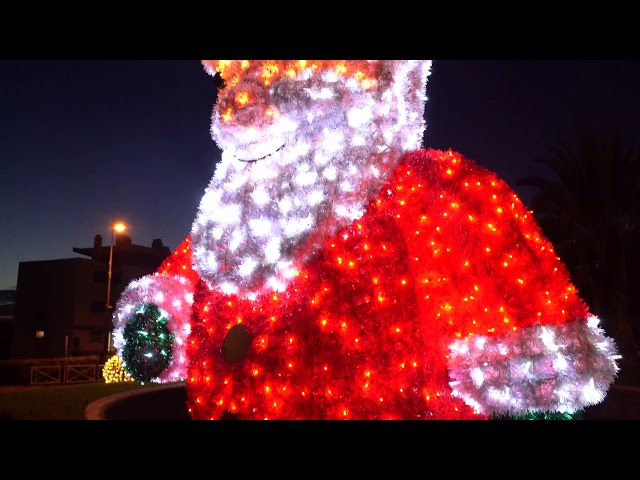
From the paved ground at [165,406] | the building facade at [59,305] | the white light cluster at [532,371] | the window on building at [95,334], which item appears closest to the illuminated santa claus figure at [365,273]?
the white light cluster at [532,371]

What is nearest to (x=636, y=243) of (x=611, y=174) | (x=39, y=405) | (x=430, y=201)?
(x=611, y=174)

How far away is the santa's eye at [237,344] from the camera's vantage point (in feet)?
11.0

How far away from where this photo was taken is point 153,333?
3.92 meters

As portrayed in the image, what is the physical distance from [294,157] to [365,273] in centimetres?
83

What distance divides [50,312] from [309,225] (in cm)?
3280

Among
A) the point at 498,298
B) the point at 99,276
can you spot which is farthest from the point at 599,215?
the point at 99,276

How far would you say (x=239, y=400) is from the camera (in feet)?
10.9

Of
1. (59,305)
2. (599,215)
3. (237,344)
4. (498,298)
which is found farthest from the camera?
(59,305)

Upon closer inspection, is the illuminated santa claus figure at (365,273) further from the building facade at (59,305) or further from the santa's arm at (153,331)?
the building facade at (59,305)

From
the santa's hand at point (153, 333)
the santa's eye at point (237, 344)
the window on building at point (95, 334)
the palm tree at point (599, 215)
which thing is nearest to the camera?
the santa's eye at point (237, 344)

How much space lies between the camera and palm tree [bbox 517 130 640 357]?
1151 cm

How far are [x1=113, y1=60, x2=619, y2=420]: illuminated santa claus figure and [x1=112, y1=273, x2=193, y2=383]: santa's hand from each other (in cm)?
29

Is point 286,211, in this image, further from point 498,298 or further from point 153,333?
point 153,333

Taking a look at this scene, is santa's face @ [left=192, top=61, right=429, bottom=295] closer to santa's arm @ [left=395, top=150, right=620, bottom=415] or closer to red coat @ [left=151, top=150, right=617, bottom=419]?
red coat @ [left=151, top=150, right=617, bottom=419]
